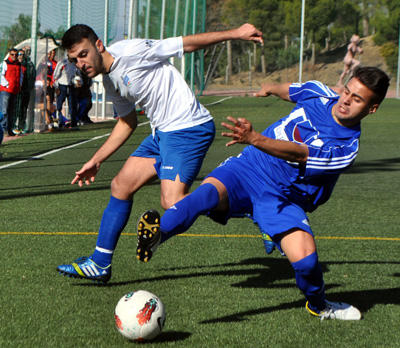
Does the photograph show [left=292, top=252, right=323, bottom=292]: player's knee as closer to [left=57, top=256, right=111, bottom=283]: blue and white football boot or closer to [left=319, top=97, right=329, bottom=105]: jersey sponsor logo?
[left=319, top=97, right=329, bottom=105]: jersey sponsor logo

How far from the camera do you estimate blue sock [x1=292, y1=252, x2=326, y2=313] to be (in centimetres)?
409

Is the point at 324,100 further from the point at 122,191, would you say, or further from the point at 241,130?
the point at 122,191

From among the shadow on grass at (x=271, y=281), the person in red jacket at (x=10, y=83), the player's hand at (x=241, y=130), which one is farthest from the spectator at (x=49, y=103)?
the player's hand at (x=241, y=130)

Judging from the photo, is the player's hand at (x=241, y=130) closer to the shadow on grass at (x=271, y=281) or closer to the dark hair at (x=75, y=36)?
the shadow on grass at (x=271, y=281)

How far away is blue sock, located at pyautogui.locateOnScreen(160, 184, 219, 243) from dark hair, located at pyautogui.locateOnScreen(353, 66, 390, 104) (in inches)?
41.6

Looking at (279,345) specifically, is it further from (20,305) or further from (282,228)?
(20,305)

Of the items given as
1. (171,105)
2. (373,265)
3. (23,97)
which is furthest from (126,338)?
(23,97)

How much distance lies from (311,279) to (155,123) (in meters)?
1.61

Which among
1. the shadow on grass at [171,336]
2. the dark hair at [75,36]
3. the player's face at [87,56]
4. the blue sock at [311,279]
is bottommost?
the shadow on grass at [171,336]

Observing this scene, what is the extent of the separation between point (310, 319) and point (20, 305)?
175cm

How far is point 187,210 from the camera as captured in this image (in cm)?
394

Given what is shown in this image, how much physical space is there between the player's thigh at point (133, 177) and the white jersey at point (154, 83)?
0.92 ft

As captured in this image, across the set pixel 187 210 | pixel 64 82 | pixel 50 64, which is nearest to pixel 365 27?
pixel 64 82

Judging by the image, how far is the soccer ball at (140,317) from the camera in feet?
12.3
